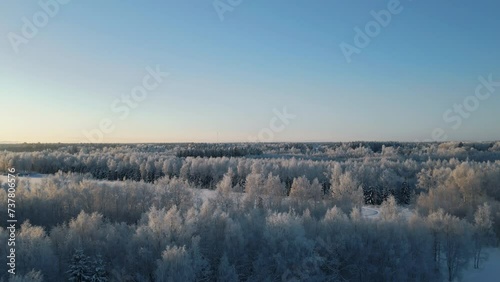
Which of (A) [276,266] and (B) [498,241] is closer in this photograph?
(A) [276,266]

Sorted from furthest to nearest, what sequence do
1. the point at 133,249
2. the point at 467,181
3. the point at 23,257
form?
the point at 467,181
the point at 133,249
the point at 23,257

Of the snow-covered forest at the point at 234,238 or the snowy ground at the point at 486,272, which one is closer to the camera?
the snow-covered forest at the point at 234,238

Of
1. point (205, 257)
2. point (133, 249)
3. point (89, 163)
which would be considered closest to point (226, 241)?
point (205, 257)

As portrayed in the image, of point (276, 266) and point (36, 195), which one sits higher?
point (36, 195)

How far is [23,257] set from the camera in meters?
19.0

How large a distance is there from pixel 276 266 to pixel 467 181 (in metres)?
29.7

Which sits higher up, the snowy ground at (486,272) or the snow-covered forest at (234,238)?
the snow-covered forest at (234,238)

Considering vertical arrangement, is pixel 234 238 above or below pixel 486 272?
above

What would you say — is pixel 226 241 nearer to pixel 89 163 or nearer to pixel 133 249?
pixel 133 249

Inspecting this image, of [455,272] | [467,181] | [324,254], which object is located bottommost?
[455,272]

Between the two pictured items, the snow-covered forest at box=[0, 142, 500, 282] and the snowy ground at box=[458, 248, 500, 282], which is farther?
the snowy ground at box=[458, 248, 500, 282]

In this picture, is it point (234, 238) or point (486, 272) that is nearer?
point (234, 238)

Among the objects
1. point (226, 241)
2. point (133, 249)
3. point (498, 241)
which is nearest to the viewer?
point (133, 249)

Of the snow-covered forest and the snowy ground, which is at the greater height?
the snow-covered forest
